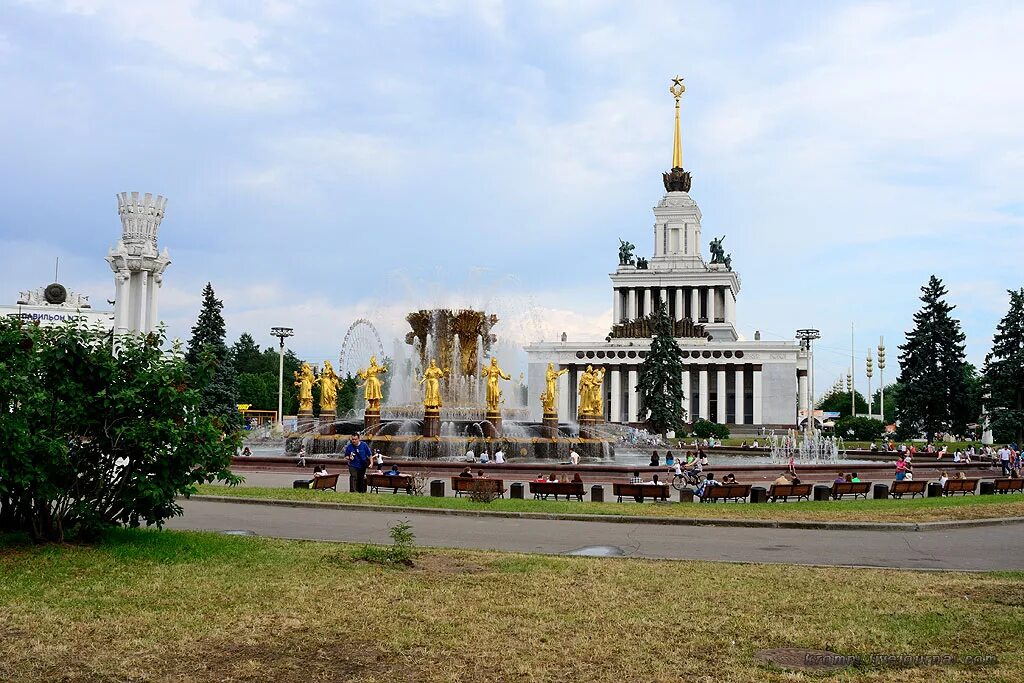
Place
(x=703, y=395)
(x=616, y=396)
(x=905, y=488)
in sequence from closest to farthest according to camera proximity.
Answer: (x=905, y=488)
(x=703, y=395)
(x=616, y=396)

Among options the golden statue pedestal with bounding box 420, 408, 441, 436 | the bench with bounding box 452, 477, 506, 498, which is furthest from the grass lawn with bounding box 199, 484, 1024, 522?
the golden statue pedestal with bounding box 420, 408, 441, 436

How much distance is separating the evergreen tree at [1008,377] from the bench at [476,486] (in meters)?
43.6

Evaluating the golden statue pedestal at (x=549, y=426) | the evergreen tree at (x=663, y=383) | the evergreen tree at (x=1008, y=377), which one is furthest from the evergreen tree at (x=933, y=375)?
the golden statue pedestal at (x=549, y=426)

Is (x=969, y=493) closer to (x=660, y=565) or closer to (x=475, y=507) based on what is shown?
(x=475, y=507)

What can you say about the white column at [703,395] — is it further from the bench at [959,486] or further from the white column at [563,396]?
the bench at [959,486]

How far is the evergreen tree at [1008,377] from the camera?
5444 cm

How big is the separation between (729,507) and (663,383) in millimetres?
57060

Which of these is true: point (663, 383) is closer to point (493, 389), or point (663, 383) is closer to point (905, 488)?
point (493, 389)

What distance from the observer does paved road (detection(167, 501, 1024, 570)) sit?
1323 centimetres

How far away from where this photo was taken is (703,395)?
10350cm

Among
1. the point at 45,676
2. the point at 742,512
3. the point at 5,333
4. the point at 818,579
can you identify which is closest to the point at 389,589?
the point at 45,676

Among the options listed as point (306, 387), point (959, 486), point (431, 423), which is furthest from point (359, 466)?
point (306, 387)

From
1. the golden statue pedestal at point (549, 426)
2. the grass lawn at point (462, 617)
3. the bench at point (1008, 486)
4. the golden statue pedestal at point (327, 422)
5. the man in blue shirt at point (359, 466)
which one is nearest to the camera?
the grass lawn at point (462, 617)

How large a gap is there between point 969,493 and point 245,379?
85026 mm
